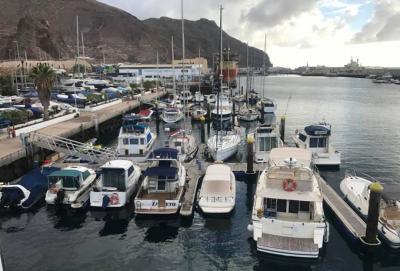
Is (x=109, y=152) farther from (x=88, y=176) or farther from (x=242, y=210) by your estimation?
(x=242, y=210)

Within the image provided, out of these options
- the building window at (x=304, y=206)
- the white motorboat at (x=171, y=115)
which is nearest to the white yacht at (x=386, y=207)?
the building window at (x=304, y=206)

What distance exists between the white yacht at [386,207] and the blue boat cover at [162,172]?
1300cm

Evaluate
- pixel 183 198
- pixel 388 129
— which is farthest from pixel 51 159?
pixel 388 129

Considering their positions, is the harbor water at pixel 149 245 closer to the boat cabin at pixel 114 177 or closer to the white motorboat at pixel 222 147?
the boat cabin at pixel 114 177

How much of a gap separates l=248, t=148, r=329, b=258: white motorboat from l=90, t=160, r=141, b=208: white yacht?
382 inches

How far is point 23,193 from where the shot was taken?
25578 mm

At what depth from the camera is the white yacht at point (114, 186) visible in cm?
2470

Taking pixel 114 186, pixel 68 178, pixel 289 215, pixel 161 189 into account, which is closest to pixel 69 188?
pixel 68 178

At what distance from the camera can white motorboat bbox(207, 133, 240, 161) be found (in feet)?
117

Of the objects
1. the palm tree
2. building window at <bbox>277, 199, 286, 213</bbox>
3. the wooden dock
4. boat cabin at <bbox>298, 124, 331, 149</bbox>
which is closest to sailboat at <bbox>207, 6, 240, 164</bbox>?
boat cabin at <bbox>298, 124, 331, 149</bbox>

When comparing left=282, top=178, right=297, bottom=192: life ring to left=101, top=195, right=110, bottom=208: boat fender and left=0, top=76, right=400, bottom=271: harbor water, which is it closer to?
left=0, top=76, right=400, bottom=271: harbor water

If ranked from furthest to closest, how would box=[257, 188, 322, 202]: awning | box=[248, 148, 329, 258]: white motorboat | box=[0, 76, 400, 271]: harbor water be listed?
box=[257, 188, 322, 202]: awning → box=[0, 76, 400, 271]: harbor water → box=[248, 148, 329, 258]: white motorboat

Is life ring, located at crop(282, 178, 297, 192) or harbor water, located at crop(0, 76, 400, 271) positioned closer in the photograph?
harbor water, located at crop(0, 76, 400, 271)

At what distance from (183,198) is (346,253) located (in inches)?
446
